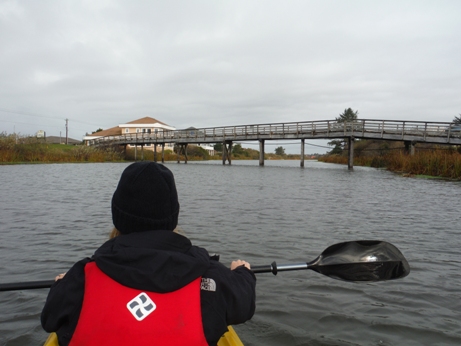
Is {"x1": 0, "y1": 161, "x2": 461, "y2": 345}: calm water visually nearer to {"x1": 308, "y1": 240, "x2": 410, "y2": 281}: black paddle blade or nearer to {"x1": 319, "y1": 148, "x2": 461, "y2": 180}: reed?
{"x1": 308, "y1": 240, "x2": 410, "y2": 281}: black paddle blade

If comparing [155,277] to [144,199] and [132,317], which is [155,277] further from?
[144,199]

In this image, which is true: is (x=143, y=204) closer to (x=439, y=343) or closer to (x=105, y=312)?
(x=105, y=312)

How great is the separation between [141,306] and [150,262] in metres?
0.18

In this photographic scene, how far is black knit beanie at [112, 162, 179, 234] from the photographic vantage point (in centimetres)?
188

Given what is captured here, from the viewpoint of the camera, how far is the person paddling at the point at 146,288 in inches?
63.0

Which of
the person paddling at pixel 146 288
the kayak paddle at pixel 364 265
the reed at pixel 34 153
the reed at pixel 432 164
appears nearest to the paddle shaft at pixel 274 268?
the kayak paddle at pixel 364 265

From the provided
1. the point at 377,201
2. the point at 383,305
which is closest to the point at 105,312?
the point at 383,305

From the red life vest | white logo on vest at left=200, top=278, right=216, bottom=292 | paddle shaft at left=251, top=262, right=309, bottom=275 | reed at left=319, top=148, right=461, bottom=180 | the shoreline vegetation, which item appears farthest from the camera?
the shoreline vegetation

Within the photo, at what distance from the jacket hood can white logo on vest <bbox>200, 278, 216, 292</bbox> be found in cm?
4

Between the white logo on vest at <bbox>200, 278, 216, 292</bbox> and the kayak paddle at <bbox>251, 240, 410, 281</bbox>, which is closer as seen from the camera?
the white logo on vest at <bbox>200, 278, 216, 292</bbox>

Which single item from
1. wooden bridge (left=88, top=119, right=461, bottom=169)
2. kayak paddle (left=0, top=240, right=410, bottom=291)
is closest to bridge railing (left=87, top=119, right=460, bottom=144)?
wooden bridge (left=88, top=119, right=461, bottom=169)

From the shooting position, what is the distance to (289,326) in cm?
354

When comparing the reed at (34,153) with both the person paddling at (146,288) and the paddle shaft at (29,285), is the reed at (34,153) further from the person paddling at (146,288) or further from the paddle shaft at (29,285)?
the person paddling at (146,288)

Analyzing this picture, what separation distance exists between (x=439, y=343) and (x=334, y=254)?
1.14 metres
